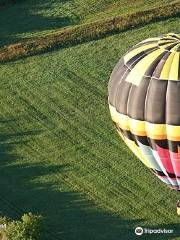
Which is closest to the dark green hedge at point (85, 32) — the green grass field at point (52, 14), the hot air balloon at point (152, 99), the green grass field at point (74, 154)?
the green grass field at point (74, 154)

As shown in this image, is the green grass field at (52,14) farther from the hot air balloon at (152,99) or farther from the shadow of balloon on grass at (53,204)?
the hot air balloon at (152,99)

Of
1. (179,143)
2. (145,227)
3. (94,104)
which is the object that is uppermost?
(179,143)

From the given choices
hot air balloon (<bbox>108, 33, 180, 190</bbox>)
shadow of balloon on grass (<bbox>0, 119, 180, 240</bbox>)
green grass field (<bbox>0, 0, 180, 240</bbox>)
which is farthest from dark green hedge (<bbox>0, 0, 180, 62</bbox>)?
hot air balloon (<bbox>108, 33, 180, 190</bbox>)

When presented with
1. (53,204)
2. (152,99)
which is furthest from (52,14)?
(152,99)

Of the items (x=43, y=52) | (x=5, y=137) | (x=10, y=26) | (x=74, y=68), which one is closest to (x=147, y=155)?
(x=5, y=137)

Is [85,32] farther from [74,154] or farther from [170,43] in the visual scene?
[170,43]

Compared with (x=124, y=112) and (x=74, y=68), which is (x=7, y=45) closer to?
(x=74, y=68)
